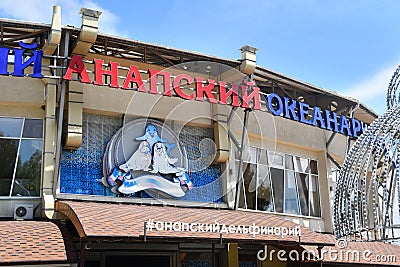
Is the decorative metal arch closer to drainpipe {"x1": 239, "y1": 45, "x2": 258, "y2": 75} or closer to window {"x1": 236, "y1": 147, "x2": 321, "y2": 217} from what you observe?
drainpipe {"x1": 239, "y1": 45, "x2": 258, "y2": 75}

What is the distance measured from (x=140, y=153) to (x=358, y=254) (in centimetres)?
701

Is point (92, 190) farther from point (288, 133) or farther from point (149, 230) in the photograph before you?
point (288, 133)

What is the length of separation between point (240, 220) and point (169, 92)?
12.8ft

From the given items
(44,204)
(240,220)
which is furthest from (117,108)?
(240,220)

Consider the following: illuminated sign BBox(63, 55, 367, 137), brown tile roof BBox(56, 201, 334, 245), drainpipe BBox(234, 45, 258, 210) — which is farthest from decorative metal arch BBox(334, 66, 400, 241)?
drainpipe BBox(234, 45, 258, 210)

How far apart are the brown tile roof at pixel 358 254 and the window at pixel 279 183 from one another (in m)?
2.43

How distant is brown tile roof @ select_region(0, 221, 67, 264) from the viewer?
36.1ft

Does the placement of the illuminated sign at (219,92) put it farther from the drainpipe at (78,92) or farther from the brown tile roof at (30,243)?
the brown tile roof at (30,243)

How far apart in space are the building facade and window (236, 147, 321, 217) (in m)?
0.05

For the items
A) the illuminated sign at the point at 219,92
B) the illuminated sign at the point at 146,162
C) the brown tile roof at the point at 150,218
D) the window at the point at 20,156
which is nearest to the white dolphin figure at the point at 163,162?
the illuminated sign at the point at 146,162

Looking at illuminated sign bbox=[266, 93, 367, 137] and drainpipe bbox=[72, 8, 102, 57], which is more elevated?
drainpipe bbox=[72, 8, 102, 57]

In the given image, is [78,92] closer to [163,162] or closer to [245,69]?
[163,162]

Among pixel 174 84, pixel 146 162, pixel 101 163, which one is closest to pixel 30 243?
pixel 101 163

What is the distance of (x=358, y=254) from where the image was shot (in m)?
16.2
